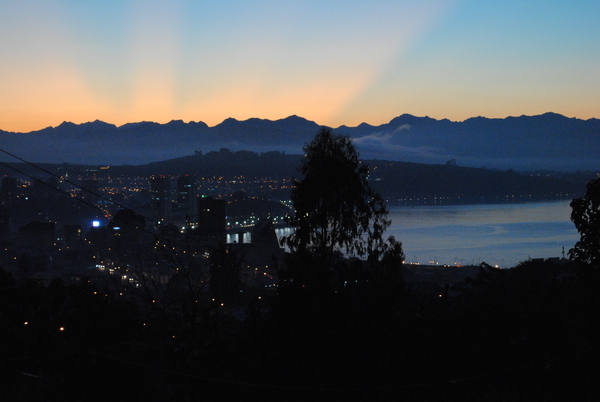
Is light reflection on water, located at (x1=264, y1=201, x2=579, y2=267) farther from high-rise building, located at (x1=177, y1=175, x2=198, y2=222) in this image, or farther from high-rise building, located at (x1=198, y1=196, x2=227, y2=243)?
high-rise building, located at (x1=177, y1=175, x2=198, y2=222)

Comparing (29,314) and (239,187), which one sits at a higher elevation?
(239,187)

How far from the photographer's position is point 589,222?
352 cm

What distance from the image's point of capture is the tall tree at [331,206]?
669 cm

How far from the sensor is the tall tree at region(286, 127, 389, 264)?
669 centimetres

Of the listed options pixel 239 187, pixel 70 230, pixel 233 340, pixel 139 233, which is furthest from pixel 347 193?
pixel 239 187

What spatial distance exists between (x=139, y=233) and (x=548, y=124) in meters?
115

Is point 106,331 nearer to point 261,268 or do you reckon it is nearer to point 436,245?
point 261,268

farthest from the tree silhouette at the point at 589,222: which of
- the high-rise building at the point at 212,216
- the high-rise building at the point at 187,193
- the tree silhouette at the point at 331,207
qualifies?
the high-rise building at the point at 187,193

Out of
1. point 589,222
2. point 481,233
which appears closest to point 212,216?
point 481,233

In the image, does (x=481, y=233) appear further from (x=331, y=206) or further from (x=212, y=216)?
(x=331, y=206)

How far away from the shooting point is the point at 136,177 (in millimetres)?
65250

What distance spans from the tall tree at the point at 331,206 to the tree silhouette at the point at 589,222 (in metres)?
3.23

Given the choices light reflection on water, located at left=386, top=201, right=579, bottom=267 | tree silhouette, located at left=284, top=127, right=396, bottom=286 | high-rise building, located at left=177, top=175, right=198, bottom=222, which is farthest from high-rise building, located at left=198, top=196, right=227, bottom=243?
tree silhouette, located at left=284, top=127, right=396, bottom=286

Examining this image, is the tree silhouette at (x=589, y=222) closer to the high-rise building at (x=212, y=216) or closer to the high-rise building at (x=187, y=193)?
the high-rise building at (x=212, y=216)
